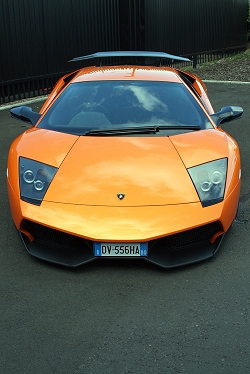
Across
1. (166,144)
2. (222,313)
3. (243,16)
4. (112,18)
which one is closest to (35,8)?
(112,18)

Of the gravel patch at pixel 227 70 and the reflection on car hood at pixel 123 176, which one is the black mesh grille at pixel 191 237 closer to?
the reflection on car hood at pixel 123 176

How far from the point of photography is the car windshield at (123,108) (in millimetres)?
4684

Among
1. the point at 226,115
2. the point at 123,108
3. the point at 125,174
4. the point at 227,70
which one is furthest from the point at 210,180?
the point at 227,70

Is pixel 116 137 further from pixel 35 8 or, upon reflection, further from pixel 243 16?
pixel 243 16

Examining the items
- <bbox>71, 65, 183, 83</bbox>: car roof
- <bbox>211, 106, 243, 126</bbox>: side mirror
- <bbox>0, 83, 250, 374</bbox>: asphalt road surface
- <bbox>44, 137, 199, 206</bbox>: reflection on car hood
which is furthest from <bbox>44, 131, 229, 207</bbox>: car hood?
<bbox>71, 65, 183, 83</bbox>: car roof

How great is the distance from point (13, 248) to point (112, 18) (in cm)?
988

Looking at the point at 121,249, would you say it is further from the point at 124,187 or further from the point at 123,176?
the point at 123,176

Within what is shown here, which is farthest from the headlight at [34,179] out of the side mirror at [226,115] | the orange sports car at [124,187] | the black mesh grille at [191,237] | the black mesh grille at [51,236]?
the side mirror at [226,115]

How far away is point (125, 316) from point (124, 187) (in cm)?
96

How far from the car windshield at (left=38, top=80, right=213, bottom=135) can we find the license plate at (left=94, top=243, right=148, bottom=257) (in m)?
→ 1.27

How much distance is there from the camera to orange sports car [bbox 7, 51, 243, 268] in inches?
142

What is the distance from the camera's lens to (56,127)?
4.68 m

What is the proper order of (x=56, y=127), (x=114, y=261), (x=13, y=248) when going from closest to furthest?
(x=114, y=261) → (x=13, y=248) → (x=56, y=127)

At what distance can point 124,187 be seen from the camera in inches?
149
